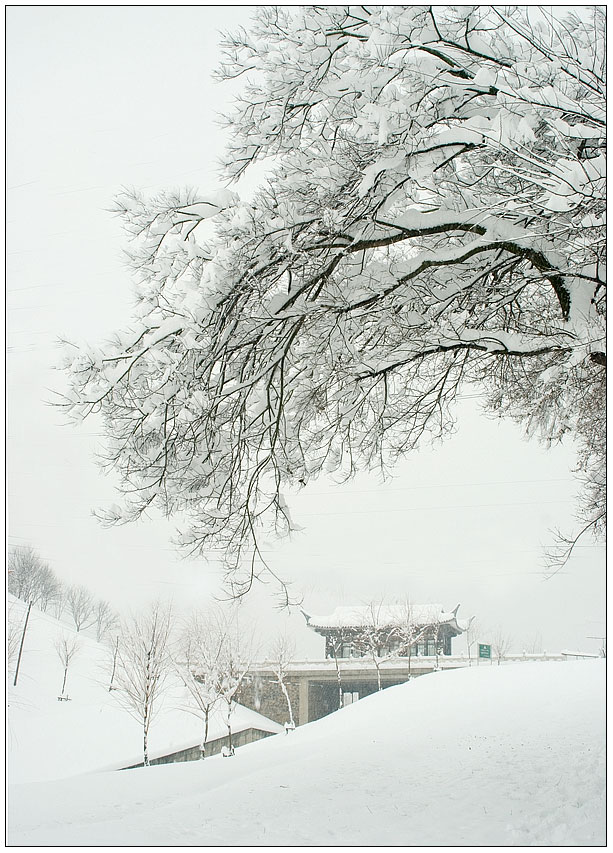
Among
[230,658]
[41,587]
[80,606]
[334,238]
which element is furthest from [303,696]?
[334,238]

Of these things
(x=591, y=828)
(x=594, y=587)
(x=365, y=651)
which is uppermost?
(x=594, y=587)

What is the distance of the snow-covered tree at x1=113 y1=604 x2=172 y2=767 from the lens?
38.5 feet

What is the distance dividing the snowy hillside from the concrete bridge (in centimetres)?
225

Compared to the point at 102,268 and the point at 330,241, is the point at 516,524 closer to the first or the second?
the point at 102,268

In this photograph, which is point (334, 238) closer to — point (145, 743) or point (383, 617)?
point (145, 743)

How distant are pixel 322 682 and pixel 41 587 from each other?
11.0m

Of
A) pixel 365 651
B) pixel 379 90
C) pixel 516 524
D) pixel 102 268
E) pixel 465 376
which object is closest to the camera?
pixel 379 90

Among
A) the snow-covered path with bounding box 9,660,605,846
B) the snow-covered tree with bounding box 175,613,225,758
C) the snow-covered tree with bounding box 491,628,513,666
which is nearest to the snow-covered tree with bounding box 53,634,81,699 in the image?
the snow-covered path with bounding box 9,660,605,846

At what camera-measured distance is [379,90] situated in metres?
2.87

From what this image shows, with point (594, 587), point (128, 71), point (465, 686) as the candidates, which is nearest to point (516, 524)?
point (465, 686)

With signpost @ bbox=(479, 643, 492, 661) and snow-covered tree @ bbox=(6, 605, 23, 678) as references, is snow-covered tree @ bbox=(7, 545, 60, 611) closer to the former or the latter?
snow-covered tree @ bbox=(6, 605, 23, 678)

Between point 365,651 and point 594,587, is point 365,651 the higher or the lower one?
the lower one

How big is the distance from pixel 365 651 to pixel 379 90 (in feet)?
49.3

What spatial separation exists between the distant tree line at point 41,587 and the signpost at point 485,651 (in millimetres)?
10245
